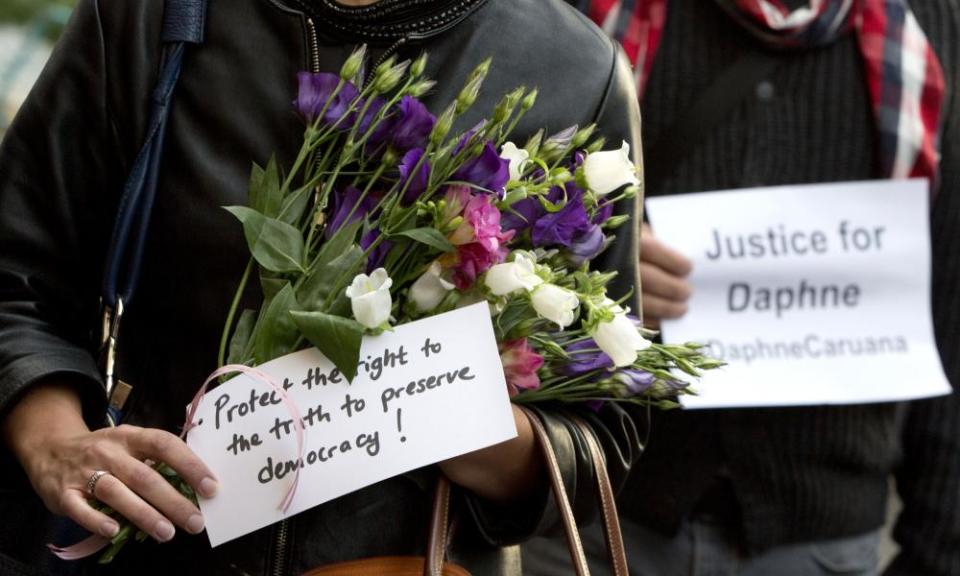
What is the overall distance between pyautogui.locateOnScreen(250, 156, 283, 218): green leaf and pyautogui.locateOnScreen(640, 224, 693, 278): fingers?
1220mm

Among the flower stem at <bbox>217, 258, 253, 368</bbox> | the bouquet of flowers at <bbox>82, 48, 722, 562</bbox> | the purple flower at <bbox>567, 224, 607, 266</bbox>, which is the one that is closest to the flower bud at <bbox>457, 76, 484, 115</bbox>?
the bouquet of flowers at <bbox>82, 48, 722, 562</bbox>

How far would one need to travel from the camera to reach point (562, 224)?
193 centimetres

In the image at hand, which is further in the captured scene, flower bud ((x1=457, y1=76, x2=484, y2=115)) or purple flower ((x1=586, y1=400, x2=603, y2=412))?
purple flower ((x1=586, y1=400, x2=603, y2=412))

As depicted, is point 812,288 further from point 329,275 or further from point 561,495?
point 329,275

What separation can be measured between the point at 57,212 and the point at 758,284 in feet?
4.86

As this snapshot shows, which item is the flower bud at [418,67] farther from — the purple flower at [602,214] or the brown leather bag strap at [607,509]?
the brown leather bag strap at [607,509]

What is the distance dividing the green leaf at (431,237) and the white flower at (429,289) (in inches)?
2.1

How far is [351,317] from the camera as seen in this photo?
1.89 meters

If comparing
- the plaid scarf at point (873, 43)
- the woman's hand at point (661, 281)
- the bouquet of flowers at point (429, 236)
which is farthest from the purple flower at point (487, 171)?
the plaid scarf at point (873, 43)

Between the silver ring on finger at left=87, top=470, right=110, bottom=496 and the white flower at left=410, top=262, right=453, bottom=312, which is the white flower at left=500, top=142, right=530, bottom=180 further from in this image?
the silver ring on finger at left=87, top=470, right=110, bottom=496

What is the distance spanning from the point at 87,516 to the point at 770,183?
5.60 ft

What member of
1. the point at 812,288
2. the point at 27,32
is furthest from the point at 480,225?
the point at 27,32

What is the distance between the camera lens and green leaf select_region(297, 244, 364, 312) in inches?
73.8

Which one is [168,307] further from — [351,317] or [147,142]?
[351,317]
